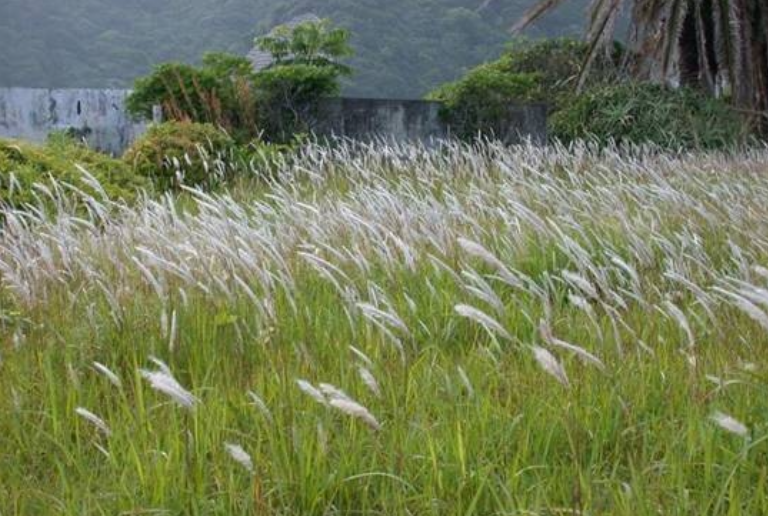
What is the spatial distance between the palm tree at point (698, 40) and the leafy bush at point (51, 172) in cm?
887

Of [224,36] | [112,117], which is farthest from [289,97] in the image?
[224,36]

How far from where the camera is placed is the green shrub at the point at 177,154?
9828 millimetres

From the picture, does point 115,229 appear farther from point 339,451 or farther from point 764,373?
point 764,373

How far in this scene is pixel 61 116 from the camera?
545 inches

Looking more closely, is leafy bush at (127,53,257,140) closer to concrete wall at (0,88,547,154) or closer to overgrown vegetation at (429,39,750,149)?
concrete wall at (0,88,547,154)

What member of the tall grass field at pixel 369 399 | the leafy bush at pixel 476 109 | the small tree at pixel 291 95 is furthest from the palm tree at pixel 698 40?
the tall grass field at pixel 369 399

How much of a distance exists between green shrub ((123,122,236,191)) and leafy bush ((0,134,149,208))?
0.92m

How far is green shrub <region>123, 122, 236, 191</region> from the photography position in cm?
983

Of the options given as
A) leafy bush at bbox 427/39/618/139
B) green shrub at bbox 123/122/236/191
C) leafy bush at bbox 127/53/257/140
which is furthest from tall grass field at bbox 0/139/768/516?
leafy bush at bbox 427/39/618/139

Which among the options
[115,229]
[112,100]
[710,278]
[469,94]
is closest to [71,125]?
[112,100]

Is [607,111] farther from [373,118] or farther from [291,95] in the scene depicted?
[291,95]

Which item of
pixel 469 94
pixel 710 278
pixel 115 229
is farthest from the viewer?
pixel 469 94

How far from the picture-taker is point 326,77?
47.0 feet

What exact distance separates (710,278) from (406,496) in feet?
7.09
